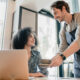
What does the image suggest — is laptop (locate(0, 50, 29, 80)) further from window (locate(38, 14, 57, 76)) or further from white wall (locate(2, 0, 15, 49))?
window (locate(38, 14, 57, 76))

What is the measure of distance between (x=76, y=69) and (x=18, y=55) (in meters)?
0.84

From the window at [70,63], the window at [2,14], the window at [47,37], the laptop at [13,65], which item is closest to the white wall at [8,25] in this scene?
the window at [2,14]

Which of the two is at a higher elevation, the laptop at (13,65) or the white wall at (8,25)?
the white wall at (8,25)

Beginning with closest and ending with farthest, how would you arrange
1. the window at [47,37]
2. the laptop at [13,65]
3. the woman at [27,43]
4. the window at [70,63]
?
the laptop at [13,65], the woman at [27,43], the window at [70,63], the window at [47,37]

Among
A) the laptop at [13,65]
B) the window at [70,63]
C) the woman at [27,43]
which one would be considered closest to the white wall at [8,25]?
the woman at [27,43]

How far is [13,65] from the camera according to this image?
0.81 m

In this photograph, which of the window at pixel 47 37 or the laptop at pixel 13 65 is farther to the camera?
the window at pixel 47 37

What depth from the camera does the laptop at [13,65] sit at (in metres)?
0.81

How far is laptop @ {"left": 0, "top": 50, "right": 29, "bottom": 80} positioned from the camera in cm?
81

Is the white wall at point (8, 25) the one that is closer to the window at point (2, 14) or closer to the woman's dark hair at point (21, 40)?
the window at point (2, 14)

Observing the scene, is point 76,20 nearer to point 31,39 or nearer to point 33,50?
point 31,39

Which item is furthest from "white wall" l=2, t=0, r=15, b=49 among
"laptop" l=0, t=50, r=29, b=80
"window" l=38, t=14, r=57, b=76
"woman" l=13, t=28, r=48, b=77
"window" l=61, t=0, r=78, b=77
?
"laptop" l=0, t=50, r=29, b=80

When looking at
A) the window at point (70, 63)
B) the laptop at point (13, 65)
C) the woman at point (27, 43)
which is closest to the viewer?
the laptop at point (13, 65)

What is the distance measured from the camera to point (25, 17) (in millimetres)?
3223
